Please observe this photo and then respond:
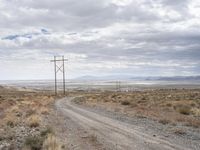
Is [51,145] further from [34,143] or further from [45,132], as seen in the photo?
[45,132]

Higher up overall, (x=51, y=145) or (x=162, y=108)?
(x=51, y=145)

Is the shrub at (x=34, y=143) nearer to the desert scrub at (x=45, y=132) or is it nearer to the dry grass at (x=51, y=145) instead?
the dry grass at (x=51, y=145)

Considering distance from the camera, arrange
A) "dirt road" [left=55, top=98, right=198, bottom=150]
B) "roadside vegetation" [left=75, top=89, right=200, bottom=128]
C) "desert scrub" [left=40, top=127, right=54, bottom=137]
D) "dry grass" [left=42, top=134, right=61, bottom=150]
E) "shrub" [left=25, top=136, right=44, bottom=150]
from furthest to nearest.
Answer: "roadside vegetation" [left=75, top=89, right=200, bottom=128] → "desert scrub" [left=40, top=127, right=54, bottom=137] → "dirt road" [left=55, top=98, right=198, bottom=150] → "shrub" [left=25, top=136, right=44, bottom=150] → "dry grass" [left=42, top=134, right=61, bottom=150]

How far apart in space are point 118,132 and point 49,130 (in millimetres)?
3458

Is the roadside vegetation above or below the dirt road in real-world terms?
below

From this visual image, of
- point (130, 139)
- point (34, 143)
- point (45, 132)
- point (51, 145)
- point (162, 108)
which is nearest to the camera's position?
point (51, 145)

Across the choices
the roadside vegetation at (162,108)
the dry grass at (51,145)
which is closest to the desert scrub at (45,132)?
the dry grass at (51,145)

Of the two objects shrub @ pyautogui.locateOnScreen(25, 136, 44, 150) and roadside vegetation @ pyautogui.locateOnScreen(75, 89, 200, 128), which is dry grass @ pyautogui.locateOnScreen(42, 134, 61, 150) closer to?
shrub @ pyautogui.locateOnScreen(25, 136, 44, 150)

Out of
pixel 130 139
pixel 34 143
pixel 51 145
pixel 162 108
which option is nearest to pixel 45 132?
pixel 34 143

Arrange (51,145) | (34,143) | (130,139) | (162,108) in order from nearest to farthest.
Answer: (51,145) < (34,143) < (130,139) < (162,108)

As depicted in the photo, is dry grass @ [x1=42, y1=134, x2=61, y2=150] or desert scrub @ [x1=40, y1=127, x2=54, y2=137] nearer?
dry grass @ [x1=42, y1=134, x2=61, y2=150]

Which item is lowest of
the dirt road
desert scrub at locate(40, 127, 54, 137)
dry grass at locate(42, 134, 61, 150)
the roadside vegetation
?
the roadside vegetation

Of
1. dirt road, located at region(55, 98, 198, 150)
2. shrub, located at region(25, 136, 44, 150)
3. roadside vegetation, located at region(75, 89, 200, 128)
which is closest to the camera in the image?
shrub, located at region(25, 136, 44, 150)

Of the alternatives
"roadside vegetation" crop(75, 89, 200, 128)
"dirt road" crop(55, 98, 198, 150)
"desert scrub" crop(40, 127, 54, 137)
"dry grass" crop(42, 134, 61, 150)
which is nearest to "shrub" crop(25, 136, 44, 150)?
"dry grass" crop(42, 134, 61, 150)
